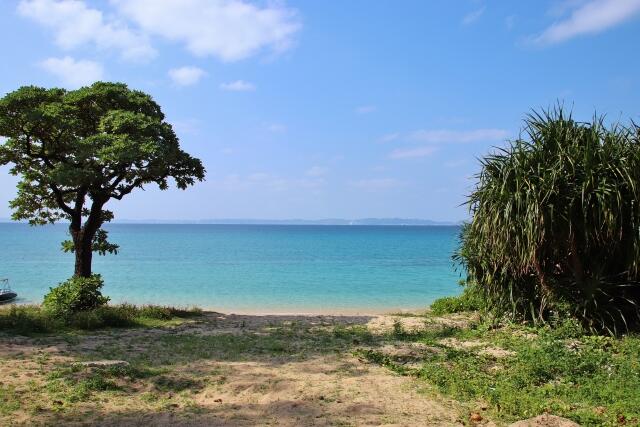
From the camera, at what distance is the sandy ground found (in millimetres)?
5164

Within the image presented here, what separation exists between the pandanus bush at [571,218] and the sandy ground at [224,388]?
356 cm

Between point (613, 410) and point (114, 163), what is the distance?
10611 millimetres

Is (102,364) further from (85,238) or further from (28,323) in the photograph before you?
(85,238)

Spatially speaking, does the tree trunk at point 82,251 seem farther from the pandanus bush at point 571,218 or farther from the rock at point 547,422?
the rock at point 547,422

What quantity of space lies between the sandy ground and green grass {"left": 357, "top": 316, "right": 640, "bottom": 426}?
0.41 meters

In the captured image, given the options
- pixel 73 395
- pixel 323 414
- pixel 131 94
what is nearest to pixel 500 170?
pixel 323 414

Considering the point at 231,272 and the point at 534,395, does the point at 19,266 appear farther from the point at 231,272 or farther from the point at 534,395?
the point at 534,395

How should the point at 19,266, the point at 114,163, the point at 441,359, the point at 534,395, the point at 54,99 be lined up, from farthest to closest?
1. the point at 19,266
2. the point at 54,99
3. the point at 114,163
4. the point at 441,359
5. the point at 534,395

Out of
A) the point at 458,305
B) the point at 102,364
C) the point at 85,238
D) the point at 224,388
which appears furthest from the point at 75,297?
the point at 458,305

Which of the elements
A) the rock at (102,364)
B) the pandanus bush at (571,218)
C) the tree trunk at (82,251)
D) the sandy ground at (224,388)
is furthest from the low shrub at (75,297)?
the pandanus bush at (571,218)

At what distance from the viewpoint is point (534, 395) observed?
18.7 ft

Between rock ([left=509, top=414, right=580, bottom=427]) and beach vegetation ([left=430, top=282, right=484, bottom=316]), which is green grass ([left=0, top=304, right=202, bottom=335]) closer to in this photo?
beach vegetation ([left=430, top=282, right=484, bottom=316])

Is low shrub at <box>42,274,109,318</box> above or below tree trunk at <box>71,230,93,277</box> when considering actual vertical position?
below

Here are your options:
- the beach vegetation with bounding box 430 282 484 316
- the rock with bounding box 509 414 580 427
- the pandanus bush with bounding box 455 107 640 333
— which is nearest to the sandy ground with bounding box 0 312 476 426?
the rock with bounding box 509 414 580 427
